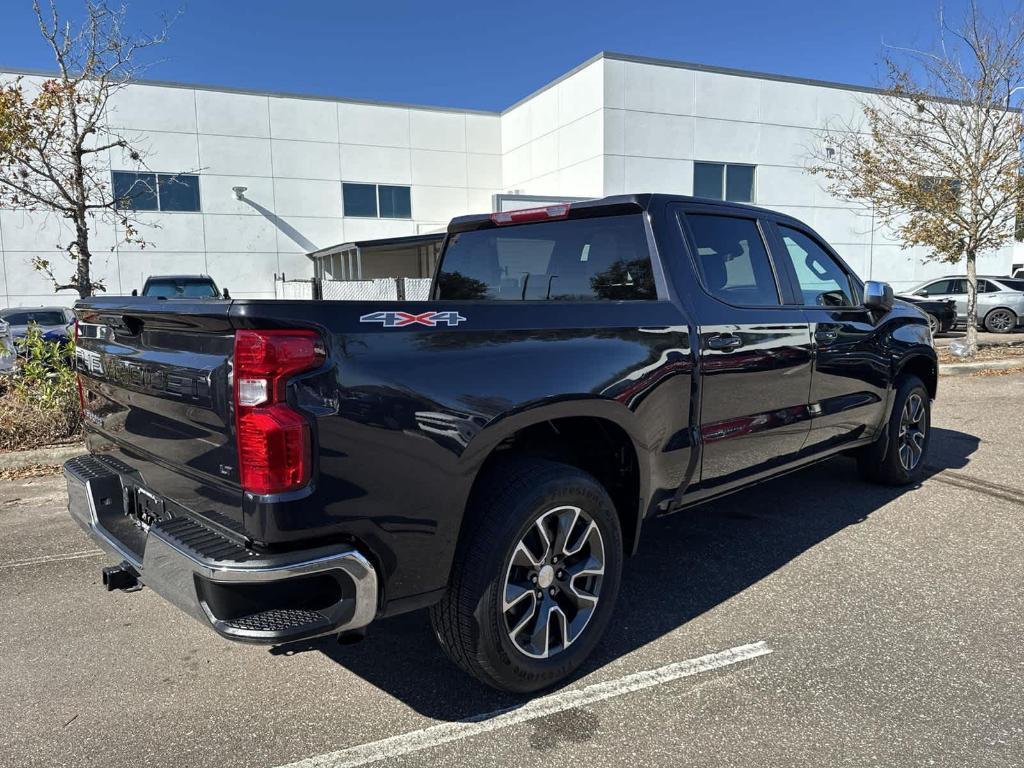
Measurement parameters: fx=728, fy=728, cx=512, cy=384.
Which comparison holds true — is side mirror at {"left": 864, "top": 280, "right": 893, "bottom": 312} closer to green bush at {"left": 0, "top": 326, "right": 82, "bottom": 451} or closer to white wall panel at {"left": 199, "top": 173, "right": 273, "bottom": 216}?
green bush at {"left": 0, "top": 326, "right": 82, "bottom": 451}

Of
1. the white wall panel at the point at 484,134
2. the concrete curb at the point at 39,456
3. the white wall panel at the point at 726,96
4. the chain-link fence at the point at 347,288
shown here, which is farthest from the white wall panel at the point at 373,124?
the concrete curb at the point at 39,456

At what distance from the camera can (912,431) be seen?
5.58 metres

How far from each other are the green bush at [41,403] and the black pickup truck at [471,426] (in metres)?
4.24

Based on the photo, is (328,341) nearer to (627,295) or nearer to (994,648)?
(627,295)

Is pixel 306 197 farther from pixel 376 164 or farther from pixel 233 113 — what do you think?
pixel 233 113

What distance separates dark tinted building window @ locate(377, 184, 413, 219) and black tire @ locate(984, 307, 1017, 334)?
1760 centimetres

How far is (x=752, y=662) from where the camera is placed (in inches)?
122

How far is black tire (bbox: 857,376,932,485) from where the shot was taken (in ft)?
17.5

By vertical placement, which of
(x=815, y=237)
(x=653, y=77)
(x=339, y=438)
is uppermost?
(x=653, y=77)

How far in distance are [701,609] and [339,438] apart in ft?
7.30

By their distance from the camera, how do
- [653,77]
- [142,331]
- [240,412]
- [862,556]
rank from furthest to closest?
[653,77], [862,556], [142,331], [240,412]

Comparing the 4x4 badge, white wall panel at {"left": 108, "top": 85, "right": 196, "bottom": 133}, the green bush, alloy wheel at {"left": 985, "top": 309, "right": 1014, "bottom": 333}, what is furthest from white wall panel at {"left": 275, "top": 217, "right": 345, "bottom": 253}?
the 4x4 badge

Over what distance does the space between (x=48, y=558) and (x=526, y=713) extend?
3.33 meters

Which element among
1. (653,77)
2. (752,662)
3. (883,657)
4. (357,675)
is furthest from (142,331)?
(653,77)
